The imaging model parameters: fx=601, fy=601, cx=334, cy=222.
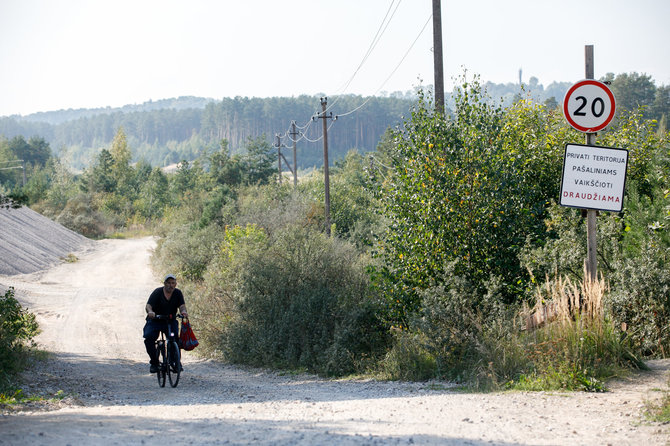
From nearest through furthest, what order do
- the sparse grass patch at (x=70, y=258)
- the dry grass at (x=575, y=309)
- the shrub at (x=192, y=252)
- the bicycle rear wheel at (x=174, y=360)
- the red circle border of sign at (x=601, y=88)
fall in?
the dry grass at (x=575, y=309) → the red circle border of sign at (x=601, y=88) → the bicycle rear wheel at (x=174, y=360) → the shrub at (x=192, y=252) → the sparse grass patch at (x=70, y=258)

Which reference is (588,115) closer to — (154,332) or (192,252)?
(154,332)

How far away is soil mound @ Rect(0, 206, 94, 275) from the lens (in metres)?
35.2

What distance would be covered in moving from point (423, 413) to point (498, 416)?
0.82m

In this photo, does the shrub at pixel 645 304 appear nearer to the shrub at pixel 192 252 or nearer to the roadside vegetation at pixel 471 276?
the roadside vegetation at pixel 471 276

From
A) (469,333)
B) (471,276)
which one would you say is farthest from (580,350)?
(471,276)

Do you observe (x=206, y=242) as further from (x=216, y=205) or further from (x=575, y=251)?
(x=575, y=251)

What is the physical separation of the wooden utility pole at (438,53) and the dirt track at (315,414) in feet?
21.1

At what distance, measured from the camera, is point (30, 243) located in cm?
4053

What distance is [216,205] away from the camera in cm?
3616

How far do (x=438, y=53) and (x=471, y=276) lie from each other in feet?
17.7

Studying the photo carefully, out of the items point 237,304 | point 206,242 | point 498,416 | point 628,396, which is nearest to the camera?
point 498,416

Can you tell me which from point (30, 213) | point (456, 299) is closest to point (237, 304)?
point (456, 299)

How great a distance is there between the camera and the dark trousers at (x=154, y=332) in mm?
10672

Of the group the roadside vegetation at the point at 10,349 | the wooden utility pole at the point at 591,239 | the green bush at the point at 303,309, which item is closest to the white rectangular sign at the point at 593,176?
the wooden utility pole at the point at 591,239
